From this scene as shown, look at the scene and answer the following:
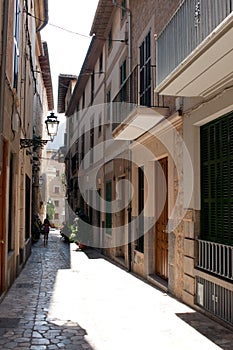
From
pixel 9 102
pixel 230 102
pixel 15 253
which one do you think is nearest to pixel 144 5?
pixel 9 102

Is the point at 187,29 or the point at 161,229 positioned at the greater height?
the point at 187,29

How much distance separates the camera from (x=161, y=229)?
986 centimetres

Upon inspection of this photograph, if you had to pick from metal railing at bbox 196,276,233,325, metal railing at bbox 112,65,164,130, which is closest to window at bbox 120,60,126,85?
metal railing at bbox 112,65,164,130

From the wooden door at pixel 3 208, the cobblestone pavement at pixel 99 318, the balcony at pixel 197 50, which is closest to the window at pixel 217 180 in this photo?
the balcony at pixel 197 50

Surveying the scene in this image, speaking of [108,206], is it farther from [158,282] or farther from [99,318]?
[99,318]

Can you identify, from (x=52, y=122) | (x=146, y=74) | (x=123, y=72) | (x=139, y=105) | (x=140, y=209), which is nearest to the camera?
(x=139, y=105)

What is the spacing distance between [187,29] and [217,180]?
2396mm

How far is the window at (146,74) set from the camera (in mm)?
10367

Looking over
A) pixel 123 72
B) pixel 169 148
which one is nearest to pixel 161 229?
pixel 169 148

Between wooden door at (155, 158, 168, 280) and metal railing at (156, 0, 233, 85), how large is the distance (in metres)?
3.38

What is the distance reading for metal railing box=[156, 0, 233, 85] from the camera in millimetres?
4840

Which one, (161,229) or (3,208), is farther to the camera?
Answer: (161,229)

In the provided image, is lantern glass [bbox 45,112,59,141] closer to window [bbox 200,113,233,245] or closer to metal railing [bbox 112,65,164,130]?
metal railing [bbox 112,65,164,130]

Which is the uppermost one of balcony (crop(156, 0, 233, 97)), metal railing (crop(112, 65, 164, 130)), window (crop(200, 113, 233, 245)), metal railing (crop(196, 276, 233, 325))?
metal railing (crop(112, 65, 164, 130))
